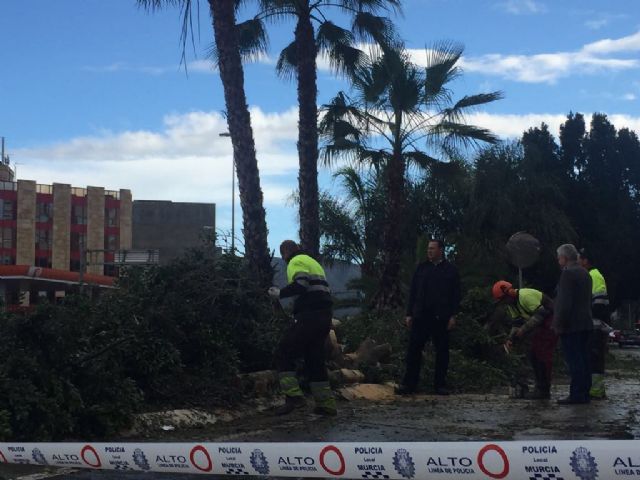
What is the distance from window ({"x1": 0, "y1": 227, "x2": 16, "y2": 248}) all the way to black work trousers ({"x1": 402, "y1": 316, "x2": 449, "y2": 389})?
271 ft

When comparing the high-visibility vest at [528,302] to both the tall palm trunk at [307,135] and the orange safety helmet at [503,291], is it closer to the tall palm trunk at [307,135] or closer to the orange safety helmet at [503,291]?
the orange safety helmet at [503,291]

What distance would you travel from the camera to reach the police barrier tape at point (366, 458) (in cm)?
402

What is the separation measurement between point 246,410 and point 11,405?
8.86 feet

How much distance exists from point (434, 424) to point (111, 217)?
89694 millimetres

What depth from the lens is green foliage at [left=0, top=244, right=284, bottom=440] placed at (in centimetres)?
663

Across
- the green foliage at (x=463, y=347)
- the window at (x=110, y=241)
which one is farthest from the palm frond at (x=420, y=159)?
the window at (x=110, y=241)

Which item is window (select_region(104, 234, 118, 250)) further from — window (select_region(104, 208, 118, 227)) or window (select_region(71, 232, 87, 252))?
window (select_region(71, 232, 87, 252))

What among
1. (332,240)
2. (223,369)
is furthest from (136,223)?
(223,369)

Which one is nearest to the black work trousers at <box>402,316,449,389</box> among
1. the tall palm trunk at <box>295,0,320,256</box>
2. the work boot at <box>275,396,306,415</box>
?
the work boot at <box>275,396,306,415</box>

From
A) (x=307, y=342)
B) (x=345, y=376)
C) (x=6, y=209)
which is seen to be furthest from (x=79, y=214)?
(x=307, y=342)

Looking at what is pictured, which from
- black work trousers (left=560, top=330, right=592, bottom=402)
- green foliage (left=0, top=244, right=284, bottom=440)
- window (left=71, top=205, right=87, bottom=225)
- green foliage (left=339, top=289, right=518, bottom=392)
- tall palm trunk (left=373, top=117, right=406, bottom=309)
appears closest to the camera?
green foliage (left=0, top=244, right=284, bottom=440)

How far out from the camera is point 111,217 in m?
94.1

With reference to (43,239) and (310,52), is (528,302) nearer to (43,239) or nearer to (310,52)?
(310,52)

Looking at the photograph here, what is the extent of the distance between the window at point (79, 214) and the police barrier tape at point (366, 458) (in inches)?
3505
